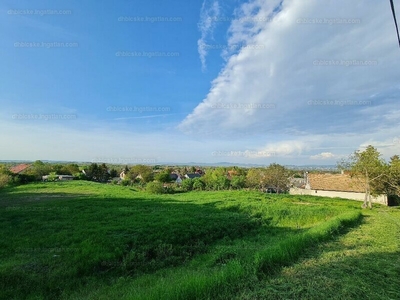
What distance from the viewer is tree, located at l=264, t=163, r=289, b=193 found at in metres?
46.3

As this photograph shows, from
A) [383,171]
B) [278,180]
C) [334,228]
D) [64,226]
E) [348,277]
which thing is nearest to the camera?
[348,277]

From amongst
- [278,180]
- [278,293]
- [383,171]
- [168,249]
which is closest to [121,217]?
[168,249]

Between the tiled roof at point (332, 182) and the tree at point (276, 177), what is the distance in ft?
19.0

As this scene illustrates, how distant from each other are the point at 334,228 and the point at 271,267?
204 inches

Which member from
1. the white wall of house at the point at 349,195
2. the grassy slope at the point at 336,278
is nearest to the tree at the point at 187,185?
the white wall of house at the point at 349,195

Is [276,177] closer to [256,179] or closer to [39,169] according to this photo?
[256,179]

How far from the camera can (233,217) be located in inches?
555

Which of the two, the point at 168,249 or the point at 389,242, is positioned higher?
the point at 389,242

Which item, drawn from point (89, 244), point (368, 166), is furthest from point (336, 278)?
point (368, 166)

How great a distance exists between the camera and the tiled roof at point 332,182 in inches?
1312

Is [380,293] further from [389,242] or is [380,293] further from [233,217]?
[233,217]

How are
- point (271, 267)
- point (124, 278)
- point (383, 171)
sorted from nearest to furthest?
1. point (271, 267)
2. point (124, 278)
3. point (383, 171)

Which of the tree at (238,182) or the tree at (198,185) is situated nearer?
the tree at (198,185)

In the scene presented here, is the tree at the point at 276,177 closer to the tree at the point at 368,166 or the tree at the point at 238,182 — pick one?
the tree at the point at 238,182
